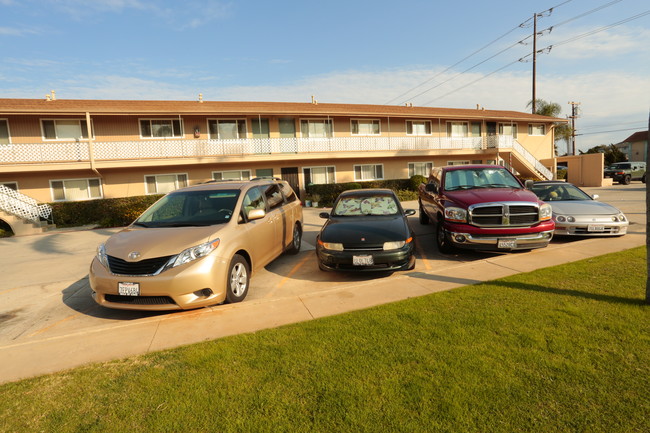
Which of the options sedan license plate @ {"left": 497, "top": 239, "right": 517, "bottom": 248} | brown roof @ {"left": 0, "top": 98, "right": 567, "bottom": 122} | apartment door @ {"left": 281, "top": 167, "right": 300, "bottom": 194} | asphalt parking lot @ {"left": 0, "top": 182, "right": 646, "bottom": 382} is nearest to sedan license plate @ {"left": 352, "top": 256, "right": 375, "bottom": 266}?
asphalt parking lot @ {"left": 0, "top": 182, "right": 646, "bottom": 382}

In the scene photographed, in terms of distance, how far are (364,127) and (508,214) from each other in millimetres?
17623

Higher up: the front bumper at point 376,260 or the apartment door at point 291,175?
the apartment door at point 291,175

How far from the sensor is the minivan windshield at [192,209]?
519 centimetres

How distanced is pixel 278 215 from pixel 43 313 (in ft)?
13.2

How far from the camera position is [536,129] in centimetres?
2838

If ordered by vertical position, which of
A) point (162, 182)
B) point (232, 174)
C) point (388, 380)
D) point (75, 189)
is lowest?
point (388, 380)

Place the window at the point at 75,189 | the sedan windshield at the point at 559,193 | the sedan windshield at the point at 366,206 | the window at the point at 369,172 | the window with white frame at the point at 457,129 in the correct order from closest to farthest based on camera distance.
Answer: the sedan windshield at the point at 366,206 → the sedan windshield at the point at 559,193 → the window at the point at 75,189 → the window at the point at 369,172 → the window with white frame at the point at 457,129

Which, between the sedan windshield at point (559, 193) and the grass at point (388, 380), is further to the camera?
the sedan windshield at point (559, 193)

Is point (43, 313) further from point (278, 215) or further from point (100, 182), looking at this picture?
point (100, 182)

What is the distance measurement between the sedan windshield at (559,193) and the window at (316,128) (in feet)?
47.9

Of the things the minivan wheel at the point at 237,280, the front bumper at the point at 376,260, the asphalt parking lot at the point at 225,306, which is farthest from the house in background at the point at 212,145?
the minivan wheel at the point at 237,280

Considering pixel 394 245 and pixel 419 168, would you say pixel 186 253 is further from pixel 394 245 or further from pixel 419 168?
pixel 419 168

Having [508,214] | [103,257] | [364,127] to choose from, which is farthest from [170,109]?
[508,214]

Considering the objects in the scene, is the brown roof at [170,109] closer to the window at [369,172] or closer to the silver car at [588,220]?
the window at [369,172]
